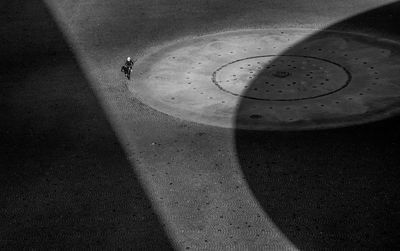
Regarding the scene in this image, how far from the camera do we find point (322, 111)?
679 cm

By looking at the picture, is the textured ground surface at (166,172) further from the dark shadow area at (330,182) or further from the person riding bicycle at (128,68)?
the person riding bicycle at (128,68)

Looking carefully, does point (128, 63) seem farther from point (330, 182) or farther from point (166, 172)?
point (330, 182)

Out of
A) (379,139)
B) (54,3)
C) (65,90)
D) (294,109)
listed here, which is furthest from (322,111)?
(54,3)

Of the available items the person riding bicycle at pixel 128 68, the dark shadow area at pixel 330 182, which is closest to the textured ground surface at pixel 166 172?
the dark shadow area at pixel 330 182

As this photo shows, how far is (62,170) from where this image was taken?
19.2 ft

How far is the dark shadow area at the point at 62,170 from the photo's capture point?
484 centimetres

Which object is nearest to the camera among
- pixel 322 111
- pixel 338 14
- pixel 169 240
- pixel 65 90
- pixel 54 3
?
pixel 169 240

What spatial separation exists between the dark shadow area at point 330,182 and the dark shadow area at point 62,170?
1.17 metres

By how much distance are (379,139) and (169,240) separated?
8.99ft

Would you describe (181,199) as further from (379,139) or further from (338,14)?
(338,14)

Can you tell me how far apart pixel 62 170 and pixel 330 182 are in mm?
2715

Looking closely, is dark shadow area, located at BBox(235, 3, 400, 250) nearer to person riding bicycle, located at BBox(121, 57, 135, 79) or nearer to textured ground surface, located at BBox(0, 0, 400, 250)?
textured ground surface, located at BBox(0, 0, 400, 250)

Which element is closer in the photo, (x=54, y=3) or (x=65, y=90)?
(x=65, y=90)

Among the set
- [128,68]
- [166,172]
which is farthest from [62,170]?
[128,68]
